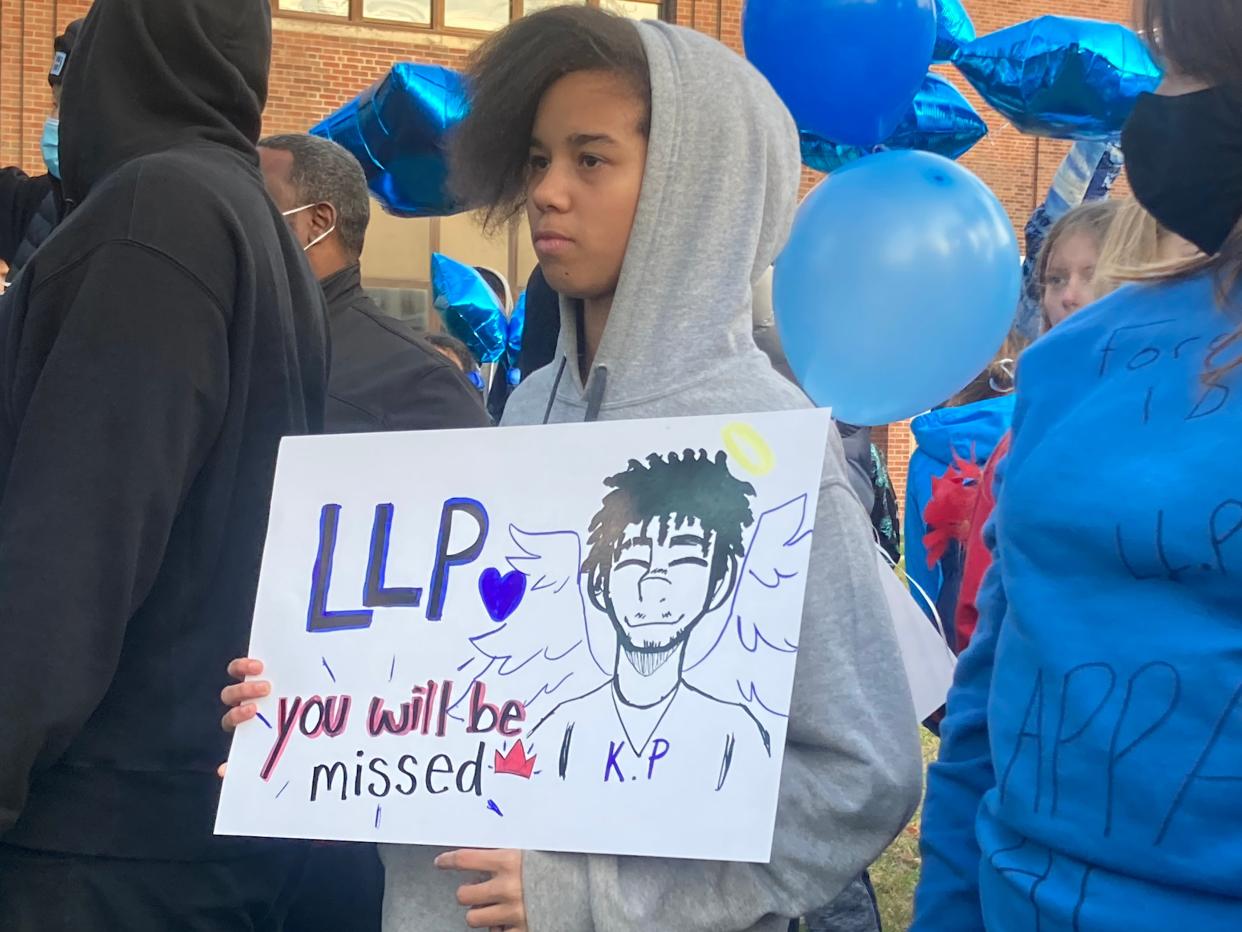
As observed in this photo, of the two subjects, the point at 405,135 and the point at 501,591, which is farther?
the point at 405,135

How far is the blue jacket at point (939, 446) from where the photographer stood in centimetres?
323

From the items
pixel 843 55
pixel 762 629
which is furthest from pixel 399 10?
pixel 762 629

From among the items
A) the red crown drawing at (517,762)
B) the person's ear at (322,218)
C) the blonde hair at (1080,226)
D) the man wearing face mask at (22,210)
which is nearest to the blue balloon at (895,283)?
the blonde hair at (1080,226)

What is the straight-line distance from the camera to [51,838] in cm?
155

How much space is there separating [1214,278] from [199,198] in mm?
1153

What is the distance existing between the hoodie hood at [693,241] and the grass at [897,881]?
2.69 metres

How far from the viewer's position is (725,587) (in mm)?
1332

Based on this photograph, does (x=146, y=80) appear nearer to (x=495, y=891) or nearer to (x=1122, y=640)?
(x=495, y=891)

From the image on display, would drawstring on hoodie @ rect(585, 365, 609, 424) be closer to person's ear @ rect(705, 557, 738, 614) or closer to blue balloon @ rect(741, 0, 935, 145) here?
person's ear @ rect(705, 557, 738, 614)

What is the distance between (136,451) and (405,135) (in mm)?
3513

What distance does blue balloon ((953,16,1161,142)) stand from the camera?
4.35 metres

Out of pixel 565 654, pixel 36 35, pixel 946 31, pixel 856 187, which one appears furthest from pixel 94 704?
pixel 36 35

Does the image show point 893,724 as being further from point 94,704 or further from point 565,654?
point 94,704

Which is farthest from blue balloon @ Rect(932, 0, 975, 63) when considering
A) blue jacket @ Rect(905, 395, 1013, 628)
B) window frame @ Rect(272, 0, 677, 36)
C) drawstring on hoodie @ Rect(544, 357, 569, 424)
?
window frame @ Rect(272, 0, 677, 36)
